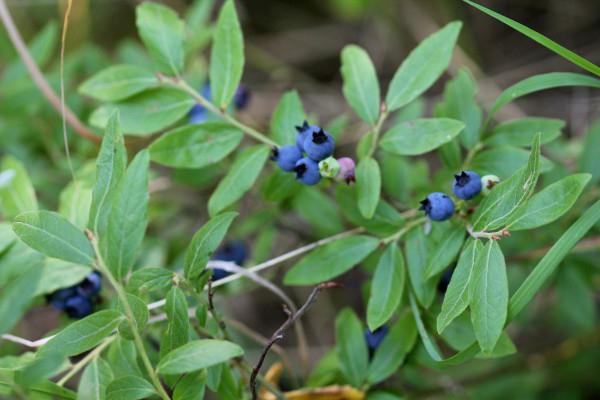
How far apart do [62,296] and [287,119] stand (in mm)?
772

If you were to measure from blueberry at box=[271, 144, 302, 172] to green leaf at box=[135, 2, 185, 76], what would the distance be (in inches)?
18.2

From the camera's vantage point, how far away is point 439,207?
5.28ft

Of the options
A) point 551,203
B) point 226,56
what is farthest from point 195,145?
point 551,203

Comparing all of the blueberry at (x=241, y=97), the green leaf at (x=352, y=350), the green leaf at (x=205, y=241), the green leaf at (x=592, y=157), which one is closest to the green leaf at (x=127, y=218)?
the green leaf at (x=205, y=241)

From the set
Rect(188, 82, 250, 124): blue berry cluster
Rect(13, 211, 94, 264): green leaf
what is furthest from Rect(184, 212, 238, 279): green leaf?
Rect(188, 82, 250, 124): blue berry cluster

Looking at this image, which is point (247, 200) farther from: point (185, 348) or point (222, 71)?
point (185, 348)

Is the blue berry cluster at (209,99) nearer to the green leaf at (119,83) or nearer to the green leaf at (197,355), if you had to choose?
the green leaf at (119,83)

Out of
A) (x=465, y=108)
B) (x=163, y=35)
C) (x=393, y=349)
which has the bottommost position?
(x=393, y=349)

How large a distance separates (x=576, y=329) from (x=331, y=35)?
2191 mm

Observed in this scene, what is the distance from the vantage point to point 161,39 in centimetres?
204

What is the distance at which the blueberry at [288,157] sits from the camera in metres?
1.75

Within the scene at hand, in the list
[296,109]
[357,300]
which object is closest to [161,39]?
[296,109]

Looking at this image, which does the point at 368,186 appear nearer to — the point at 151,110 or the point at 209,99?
the point at 151,110

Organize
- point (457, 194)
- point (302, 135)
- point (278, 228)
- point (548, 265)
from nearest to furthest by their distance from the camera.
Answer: point (548, 265), point (457, 194), point (302, 135), point (278, 228)
